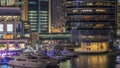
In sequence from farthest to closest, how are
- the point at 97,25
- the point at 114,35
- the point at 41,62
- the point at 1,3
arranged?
the point at 114,35, the point at 97,25, the point at 1,3, the point at 41,62

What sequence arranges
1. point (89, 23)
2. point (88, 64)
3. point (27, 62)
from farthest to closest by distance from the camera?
point (89, 23) → point (88, 64) → point (27, 62)

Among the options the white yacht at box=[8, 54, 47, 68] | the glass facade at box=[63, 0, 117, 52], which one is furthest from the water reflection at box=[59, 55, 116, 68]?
the glass facade at box=[63, 0, 117, 52]

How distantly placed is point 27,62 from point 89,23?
243 ft

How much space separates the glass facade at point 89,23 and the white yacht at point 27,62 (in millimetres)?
66631

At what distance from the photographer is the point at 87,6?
163 m

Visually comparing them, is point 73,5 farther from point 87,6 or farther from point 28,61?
point 28,61

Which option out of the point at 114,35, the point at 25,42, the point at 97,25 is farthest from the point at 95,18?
the point at 25,42

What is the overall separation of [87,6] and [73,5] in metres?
5.25

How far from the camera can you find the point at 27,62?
9238 cm

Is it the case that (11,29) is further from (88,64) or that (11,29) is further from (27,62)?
(27,62)

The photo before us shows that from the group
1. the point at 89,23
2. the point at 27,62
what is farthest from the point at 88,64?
the point at 89,23

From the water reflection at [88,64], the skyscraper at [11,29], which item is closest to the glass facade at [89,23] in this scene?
the skyscraper at [11,29]

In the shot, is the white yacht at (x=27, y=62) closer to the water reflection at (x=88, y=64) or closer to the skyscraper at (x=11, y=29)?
the water reflection at (x=88, y=64)

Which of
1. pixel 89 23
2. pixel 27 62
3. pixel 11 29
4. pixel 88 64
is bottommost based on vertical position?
pixel 88 64
